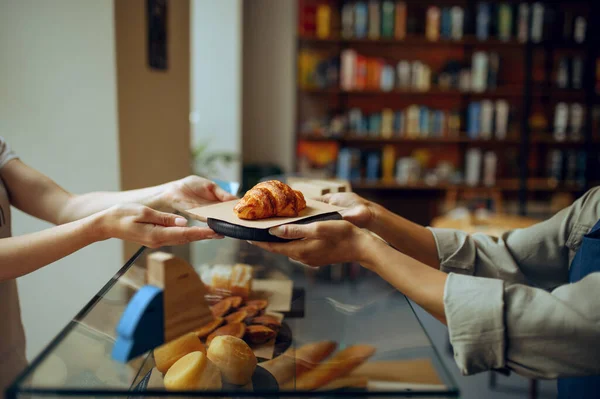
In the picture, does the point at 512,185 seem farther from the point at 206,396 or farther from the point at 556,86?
the point at 206,396

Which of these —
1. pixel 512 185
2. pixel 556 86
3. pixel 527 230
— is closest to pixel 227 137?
pixel 512 185

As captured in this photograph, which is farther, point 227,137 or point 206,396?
point 227,137

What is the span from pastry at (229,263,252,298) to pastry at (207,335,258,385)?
19 centimetres

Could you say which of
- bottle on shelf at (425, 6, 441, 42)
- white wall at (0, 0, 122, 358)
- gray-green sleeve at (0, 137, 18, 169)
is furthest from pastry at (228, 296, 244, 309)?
bottle on shelf at (425, 6, 441, 42)

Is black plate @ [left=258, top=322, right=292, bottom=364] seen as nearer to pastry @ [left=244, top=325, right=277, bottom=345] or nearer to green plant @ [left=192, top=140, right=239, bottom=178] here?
pastry @ [left=244, top=325, right=277, bottom=345]

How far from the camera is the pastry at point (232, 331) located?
950mm

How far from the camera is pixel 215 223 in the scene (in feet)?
3.52

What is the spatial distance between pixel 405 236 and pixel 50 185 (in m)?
0.94

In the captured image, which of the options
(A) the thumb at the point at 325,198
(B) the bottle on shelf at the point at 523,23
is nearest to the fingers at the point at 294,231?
(A) the thumb at the point at 325,198

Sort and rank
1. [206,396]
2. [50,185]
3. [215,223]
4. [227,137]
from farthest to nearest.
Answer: [227,137] → [50,185] → [215,223] → [206,396]

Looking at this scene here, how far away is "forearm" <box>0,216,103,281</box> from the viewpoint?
3.43 ft

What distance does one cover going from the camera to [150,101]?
2.55 meters

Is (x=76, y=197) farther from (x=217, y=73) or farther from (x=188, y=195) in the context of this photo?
(x=217, y=73)

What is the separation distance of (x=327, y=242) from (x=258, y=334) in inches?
8.3
